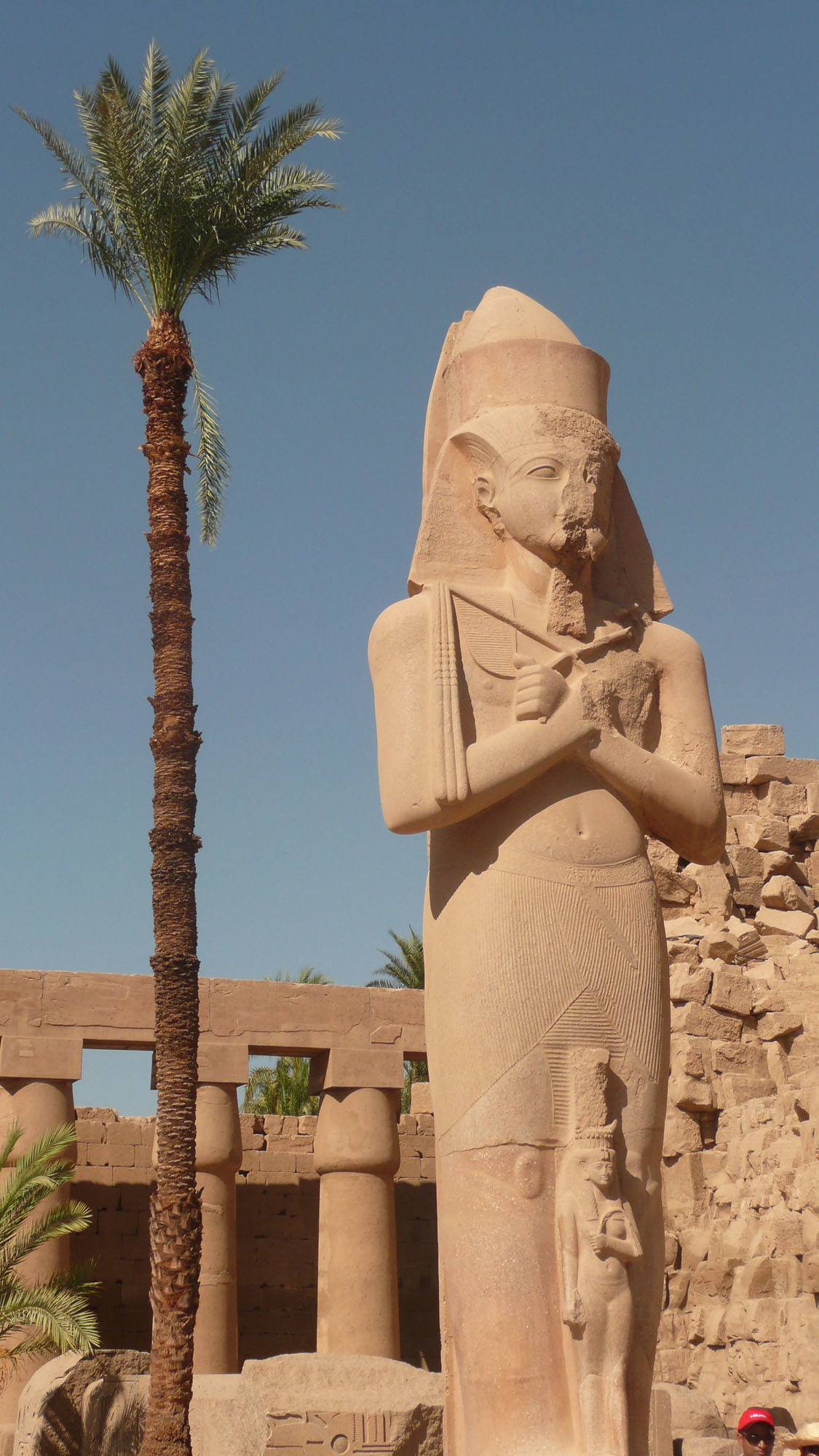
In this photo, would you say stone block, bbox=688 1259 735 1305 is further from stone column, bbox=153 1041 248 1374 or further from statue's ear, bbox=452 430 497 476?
statue's ear, bbox=452 430 497 476

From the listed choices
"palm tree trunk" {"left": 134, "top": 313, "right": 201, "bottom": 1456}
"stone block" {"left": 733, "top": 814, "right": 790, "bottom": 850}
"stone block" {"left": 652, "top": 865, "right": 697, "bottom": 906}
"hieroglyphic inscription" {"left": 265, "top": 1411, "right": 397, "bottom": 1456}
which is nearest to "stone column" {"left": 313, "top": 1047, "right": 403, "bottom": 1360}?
"palm tree trunk" {"left": 134, "top": 313, "right": 201, "bottom": 1456}

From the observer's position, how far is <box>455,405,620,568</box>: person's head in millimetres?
4648

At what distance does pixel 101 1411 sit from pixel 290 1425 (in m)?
3.08

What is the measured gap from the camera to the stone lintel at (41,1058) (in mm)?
15445

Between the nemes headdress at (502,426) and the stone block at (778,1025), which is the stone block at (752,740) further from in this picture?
the nemes headdress at (502,426)

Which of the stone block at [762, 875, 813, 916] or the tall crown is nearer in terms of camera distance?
the tall crown

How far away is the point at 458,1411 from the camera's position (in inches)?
166

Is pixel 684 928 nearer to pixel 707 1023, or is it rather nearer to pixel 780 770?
pixel 707 1023

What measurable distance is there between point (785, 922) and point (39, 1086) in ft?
23.5

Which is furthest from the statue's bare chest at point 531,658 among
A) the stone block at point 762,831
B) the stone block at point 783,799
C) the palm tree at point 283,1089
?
the palm tree at point 283,1089

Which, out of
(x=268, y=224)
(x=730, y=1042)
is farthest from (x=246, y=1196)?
(x=268, y=224)

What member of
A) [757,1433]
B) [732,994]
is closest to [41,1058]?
[732,994]

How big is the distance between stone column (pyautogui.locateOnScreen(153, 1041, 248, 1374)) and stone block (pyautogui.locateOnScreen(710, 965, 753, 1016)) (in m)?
5.80

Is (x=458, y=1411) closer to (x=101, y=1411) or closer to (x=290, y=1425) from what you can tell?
(x=290, y=1425)
